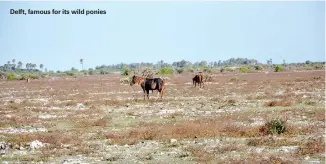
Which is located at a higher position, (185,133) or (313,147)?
(313,147)

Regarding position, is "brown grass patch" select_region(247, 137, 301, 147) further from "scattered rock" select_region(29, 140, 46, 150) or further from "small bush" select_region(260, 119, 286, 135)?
"scattered rock" select_region(29, 140, 46, 150)

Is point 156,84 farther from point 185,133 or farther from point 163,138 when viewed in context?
point 163,138

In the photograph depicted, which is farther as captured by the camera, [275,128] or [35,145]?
[275,128]

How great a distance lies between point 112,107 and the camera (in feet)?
98.3

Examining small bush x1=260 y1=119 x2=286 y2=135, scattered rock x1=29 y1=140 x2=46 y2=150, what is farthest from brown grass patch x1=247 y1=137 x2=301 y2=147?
scattered rock x1=29 y1=140 x2=46 y2=150

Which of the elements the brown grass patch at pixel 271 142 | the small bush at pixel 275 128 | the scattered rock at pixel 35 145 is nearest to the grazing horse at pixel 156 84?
the small bush at pixel 275 128

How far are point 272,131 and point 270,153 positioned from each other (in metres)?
3.57

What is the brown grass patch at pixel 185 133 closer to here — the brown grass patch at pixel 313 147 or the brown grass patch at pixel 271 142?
the brown grass patch at pixel 271 142

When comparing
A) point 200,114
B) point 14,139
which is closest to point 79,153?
point 14,139

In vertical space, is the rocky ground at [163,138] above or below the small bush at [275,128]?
below

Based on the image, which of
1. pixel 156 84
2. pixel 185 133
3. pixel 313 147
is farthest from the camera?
pixel 156 84

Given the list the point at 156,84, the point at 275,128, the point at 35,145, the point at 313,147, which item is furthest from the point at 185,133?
the point at 156,84

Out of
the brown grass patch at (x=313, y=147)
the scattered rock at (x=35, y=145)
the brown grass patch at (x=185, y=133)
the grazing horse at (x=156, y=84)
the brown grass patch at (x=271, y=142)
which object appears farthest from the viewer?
the grazing horse at (x=156, y=84)

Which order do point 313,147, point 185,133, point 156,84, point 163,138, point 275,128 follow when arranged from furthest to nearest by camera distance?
1. point 156,84
2. point 185,133
3. point 275,128
4. point 163,138
5. point 313,147
